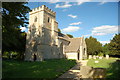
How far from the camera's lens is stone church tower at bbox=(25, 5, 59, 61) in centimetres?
2764

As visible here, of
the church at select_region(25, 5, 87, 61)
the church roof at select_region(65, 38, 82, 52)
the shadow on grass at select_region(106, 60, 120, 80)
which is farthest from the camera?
the church roof at select_region(65, 38, 82, 52)

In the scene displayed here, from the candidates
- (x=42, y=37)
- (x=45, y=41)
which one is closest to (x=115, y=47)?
(x=45, y=41)

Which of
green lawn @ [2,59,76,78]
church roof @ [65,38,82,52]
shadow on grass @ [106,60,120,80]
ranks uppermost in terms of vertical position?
church roof @ [65,38,82,52]

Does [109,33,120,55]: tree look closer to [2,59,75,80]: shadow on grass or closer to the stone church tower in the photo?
the stone church tower

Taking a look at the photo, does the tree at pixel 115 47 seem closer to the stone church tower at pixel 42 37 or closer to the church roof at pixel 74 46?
the church roof at pixel 74 46

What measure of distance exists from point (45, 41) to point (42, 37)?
1.79 meters

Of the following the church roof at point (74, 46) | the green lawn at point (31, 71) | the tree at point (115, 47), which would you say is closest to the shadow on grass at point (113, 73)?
the green lawn at point (31, 71)

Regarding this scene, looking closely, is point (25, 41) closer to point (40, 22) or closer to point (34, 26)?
point (34, 26)

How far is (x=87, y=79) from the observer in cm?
Result: 812

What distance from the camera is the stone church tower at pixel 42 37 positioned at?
27641mm

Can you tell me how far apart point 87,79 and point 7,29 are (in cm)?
791

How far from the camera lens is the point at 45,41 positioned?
28922 millimetres

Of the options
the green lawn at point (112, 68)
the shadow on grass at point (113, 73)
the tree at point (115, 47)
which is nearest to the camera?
the shadow on grass at point (113, 73)

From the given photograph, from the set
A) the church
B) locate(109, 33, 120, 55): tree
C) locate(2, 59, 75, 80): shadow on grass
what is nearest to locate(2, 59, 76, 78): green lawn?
locate(2, 59, 75, 80): shadow on grass
